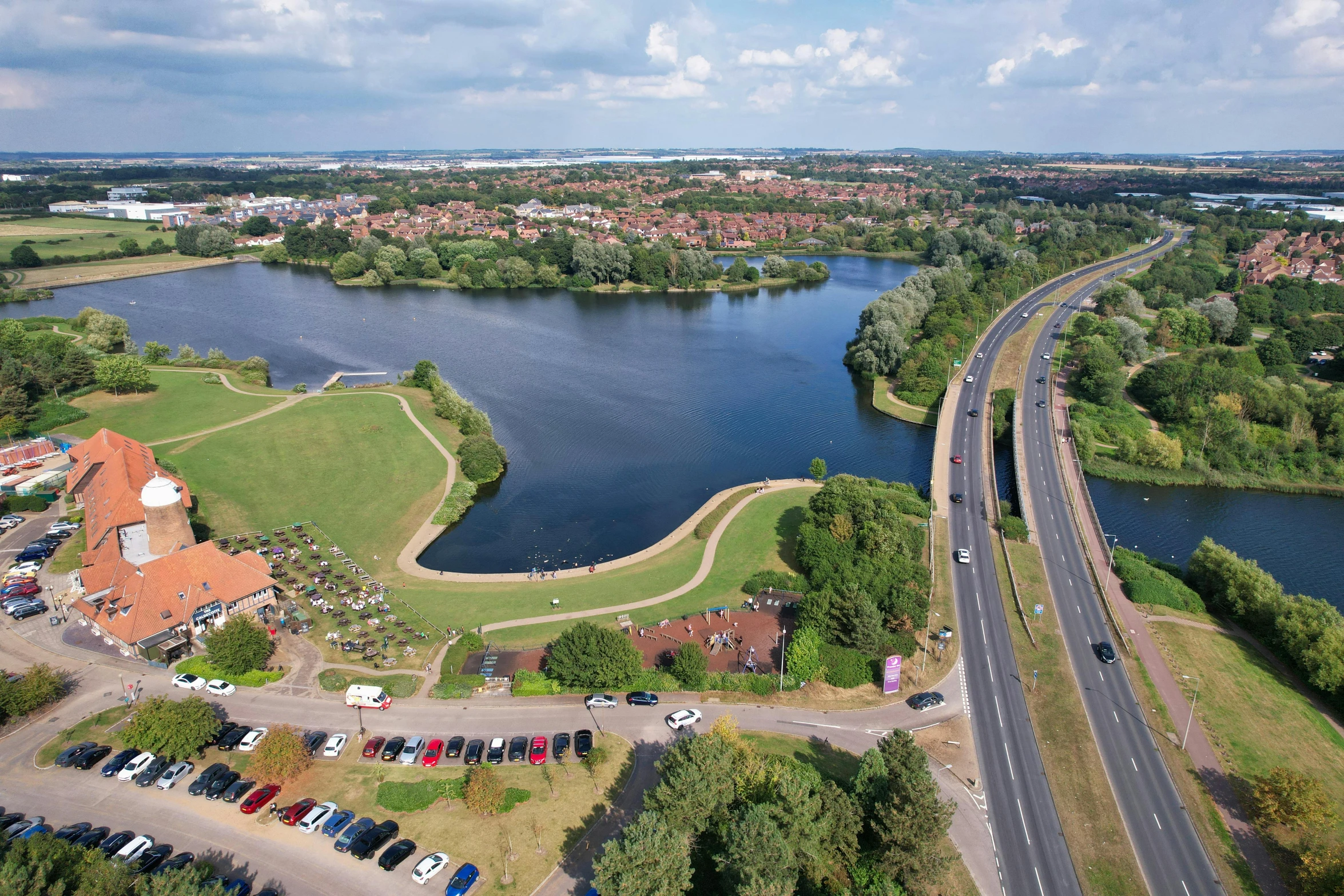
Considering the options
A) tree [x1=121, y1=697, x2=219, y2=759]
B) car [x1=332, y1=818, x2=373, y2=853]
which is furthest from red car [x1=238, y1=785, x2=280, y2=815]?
car [x1=332, y1=818, x2=373, y2=853]

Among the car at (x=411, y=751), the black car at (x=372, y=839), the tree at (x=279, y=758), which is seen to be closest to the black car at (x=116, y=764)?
the tree at (x=279, y=758)

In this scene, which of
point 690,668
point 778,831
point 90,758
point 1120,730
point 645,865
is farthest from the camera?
point 690,668

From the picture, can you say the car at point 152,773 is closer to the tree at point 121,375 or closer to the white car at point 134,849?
the white car at point 134,849

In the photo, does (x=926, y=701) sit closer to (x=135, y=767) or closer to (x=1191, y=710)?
(x=1191, y=710)

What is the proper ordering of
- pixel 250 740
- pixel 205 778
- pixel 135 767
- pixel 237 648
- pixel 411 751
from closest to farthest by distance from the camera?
pixel 205 778
pixel 135 767
pixel 411 751
pixel 250 740
pixel 237 648

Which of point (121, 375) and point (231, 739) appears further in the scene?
point (121, 375)

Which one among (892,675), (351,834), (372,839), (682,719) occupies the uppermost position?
(892,675)

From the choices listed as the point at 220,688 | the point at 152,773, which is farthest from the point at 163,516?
the point at 152,773
